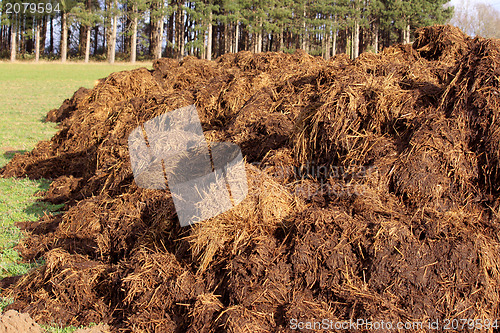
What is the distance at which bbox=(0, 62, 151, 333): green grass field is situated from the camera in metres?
4.89

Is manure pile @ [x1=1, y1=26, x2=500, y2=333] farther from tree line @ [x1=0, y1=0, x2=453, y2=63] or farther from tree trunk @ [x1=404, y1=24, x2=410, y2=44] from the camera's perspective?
tree trunk @ [x1=404, y1=24, x2=410, y2=44]

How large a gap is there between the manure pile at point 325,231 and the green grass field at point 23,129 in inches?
10.7

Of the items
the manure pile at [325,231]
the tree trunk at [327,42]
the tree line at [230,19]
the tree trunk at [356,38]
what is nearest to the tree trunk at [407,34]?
the tree line at [230,19]

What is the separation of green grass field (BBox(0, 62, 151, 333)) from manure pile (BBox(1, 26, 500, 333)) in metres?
0.27

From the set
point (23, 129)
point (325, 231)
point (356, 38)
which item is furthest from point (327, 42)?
point (325, 231)

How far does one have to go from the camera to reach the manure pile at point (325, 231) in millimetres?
2908

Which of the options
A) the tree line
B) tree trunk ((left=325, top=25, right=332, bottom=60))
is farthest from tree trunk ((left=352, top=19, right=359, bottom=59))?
tree trunk ((left=325, top=25, right=332, bottom=60))

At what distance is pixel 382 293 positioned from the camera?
2.87 m

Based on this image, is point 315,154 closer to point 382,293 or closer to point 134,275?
point 382,293

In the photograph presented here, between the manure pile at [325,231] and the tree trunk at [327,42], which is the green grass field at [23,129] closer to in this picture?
the manure pile at [325,231]

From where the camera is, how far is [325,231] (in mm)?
3193

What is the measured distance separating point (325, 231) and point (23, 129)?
1174 cm

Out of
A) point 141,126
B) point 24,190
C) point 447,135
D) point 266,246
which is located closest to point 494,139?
point 447,135

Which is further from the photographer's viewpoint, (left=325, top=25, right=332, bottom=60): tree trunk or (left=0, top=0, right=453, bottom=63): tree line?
(left=325, top=25, right=332, bottom=60): tree trunk
